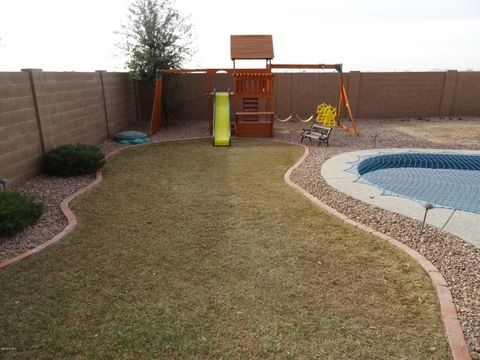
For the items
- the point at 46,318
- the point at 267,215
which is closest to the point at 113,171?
the point at 267,215

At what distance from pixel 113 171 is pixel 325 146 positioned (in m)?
6.00

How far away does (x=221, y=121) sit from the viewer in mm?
12094

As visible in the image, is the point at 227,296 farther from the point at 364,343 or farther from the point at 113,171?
the point at 113,171

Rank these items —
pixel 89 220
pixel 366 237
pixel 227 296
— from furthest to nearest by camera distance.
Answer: pixel 89 220 < pixel 366 237 < pixel 227 296

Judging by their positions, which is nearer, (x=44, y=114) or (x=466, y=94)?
(x=44, y=114)

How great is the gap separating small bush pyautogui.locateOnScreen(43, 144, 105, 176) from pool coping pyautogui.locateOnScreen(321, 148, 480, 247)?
4.85m

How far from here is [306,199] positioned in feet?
19.9

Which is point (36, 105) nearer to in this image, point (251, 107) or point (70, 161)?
point (70, 161)

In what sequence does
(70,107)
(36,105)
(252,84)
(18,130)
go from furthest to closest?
(252,84)
(70,107)
(36,105)
(18,130)

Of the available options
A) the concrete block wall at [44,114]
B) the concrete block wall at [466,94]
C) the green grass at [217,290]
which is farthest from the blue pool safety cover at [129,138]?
the concrete block wall at [466,94]

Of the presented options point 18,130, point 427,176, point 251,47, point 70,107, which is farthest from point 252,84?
point 18,130

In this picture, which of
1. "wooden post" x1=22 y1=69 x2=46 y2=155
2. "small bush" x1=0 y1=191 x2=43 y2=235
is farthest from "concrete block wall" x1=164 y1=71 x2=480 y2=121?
"small bush" x1=0 y1=191 x2=43 y2=235

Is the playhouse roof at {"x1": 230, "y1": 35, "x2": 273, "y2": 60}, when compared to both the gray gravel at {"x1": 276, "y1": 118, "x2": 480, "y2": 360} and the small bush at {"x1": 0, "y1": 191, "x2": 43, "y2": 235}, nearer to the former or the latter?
the gray gravel at {"x1": 276, "y1": 118, "x2": 480, "y2": 360}

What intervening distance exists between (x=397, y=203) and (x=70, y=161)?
613 centimetres
